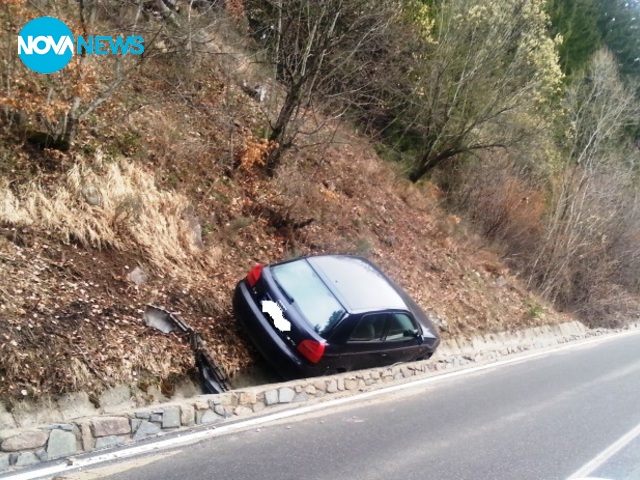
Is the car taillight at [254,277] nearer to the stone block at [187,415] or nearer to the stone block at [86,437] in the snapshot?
the stone block at [187,415]

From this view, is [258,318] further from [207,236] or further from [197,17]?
[197,17]

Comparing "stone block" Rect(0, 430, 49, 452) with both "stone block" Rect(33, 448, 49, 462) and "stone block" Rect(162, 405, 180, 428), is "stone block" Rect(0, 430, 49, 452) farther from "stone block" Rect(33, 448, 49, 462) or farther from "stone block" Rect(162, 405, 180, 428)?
"stone block" Rect(162, 405, 180, 428)

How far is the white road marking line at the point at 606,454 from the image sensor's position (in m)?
6.61

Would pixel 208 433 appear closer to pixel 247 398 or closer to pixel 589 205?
pixel 247 398

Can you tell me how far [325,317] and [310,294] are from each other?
0.46 meters

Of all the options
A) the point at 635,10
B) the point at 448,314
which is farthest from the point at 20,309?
the point at 635,10

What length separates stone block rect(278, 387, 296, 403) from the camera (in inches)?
277

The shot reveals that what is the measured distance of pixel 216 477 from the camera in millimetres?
5051

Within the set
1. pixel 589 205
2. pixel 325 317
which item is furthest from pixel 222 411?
pixel 589 205

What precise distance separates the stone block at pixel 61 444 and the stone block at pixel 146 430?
23.7 inches

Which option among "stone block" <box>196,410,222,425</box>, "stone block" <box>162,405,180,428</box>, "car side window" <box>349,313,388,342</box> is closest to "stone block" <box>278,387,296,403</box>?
"stone block" <box>196,410,222,425</box>

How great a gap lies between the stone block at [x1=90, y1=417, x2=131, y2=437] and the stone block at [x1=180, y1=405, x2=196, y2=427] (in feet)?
2.03

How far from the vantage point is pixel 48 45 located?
896cm

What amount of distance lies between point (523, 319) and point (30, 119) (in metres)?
13.1
